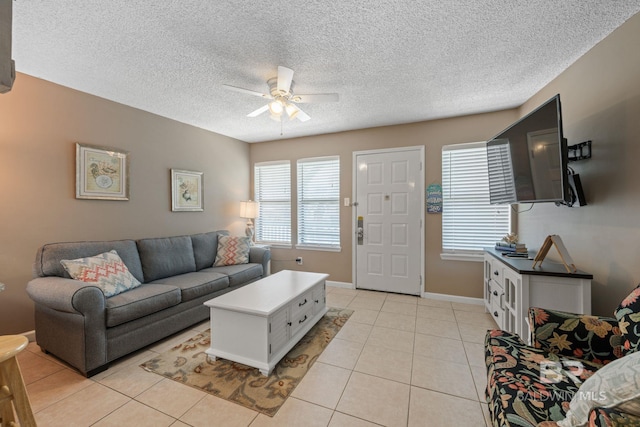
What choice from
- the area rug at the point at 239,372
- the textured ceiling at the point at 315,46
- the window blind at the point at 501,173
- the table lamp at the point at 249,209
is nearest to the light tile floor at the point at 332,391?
the area rug at the point at 239,372

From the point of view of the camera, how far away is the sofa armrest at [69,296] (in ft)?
5.98

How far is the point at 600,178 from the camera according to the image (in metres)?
1.87

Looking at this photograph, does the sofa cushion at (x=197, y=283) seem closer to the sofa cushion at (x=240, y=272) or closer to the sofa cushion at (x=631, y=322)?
the sofa cushion at (x=240, y=272)

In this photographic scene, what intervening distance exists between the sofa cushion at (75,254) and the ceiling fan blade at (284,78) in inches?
91.9

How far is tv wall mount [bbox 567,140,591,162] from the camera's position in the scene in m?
1.96

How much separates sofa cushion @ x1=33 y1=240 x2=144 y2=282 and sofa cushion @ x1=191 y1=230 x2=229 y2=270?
2.33ft

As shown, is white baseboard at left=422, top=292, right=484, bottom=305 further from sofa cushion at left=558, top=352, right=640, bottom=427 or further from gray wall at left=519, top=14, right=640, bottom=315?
sofa cushion at left=558, top=352, right=640, bottom=427

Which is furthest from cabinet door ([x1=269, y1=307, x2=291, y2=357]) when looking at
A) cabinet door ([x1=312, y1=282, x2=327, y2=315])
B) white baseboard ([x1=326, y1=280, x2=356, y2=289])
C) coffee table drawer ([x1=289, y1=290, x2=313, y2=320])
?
white baseboard ([x1=326, y1=280, x2=356, y2=289])

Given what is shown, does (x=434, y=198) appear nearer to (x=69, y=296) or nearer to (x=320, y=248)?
(x=320, y=248)

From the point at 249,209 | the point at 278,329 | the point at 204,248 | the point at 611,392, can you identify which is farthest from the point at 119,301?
the point at 611,392

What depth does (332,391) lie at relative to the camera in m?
1.75

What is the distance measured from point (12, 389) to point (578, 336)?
2686 mm

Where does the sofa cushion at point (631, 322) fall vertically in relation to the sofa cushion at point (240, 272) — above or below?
above

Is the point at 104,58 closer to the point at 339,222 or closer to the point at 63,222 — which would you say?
the point at 63,222
